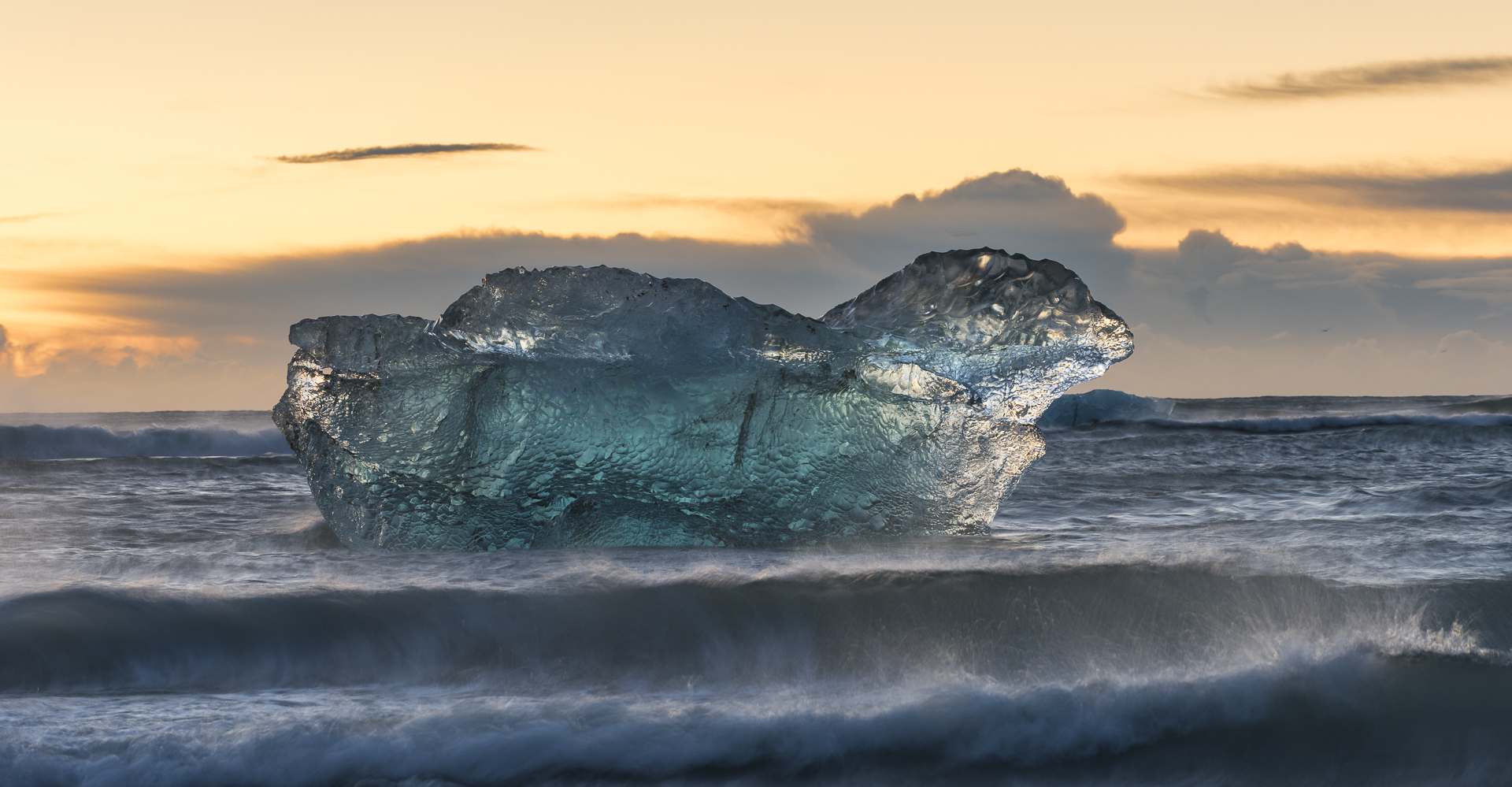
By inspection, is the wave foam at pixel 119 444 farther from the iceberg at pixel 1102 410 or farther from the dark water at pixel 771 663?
the iceberg at pixel 1102 410

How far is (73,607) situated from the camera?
352 centimetres

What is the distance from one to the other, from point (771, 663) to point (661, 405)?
168cm

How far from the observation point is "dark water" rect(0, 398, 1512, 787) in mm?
2715

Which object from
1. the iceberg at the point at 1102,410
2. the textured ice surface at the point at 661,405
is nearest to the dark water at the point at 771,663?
the textured ice surface at the point at 661,405

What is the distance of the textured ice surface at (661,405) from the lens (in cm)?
471

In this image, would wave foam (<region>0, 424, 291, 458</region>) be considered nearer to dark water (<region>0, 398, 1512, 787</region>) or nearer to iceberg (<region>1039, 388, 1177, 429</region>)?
dark water (<region>0, 398, 1512, 787</region>)

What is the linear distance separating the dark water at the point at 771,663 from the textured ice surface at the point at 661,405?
0.95 feet

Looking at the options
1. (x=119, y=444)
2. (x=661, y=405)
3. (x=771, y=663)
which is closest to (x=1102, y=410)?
(x=119, y=444)

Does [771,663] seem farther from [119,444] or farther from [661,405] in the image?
[119,444]

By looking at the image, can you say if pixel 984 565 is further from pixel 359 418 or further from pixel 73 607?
pixel 73 607

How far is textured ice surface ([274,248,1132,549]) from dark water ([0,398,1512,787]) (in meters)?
0.29

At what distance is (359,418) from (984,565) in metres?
2.85

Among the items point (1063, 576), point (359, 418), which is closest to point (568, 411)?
point (359, 418)

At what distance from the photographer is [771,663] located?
3336 mm
